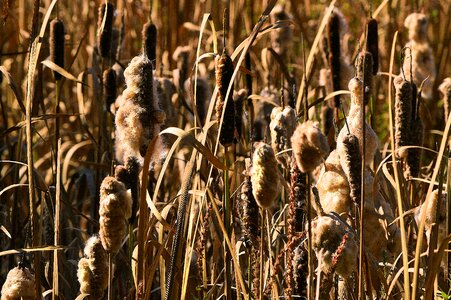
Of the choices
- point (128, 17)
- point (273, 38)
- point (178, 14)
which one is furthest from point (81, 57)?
point (273, 38)

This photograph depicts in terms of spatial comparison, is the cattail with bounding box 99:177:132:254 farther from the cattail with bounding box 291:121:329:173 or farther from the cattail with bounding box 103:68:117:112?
the cattail with bounding box 103:68:117:112

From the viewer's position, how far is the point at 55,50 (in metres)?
2.39

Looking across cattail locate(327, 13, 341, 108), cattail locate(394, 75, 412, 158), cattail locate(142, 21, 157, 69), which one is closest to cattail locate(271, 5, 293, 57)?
cattail locate(327, 13, 341, 108)

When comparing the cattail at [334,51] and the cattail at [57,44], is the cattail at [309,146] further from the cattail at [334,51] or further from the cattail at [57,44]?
the cattail at [57,44]

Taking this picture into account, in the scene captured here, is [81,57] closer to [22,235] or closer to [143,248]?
[22,235]

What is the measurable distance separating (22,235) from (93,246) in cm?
156

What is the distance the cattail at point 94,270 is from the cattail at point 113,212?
126 millimetres

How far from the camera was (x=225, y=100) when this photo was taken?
153 centimetres

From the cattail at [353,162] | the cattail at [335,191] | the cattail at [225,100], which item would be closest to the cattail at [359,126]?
the cattail at [335,191]

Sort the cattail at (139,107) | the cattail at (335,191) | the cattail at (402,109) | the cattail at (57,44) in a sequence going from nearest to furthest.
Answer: the cattail at (139,107) → the cattail at (335,191) → the cattail at (402,109) → the cattail at (57,44)

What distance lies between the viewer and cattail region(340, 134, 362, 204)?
155 centimetres

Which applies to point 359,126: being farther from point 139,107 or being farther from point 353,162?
point 139,107

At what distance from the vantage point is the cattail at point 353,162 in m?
1.55

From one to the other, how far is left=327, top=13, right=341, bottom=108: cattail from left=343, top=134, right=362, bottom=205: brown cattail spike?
85 centimetres
